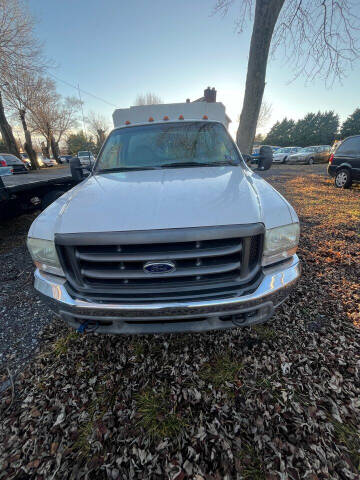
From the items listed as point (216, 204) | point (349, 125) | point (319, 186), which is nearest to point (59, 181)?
point (216, 204)

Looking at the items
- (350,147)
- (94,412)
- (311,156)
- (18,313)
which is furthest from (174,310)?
(311,156)

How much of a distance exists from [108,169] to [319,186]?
31.9 feet

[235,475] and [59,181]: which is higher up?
[59,181]

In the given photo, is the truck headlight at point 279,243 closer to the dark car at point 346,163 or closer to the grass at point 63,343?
the grass at point 63,343

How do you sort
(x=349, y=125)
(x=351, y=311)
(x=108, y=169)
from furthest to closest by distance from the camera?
(x=349, y=125), (x=108, y=169), (x=351, y=311)

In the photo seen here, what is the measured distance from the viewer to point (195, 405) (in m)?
1.64

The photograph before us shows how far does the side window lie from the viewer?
7.69 m

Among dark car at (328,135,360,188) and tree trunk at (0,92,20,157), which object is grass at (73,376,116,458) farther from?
tree trunk at (0,92,20,157)

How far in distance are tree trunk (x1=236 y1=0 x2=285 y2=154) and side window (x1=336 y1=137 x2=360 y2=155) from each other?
4.00m

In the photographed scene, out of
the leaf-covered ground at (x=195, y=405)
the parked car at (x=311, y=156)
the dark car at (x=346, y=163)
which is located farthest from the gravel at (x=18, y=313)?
the parked car at (x=311, y=156)

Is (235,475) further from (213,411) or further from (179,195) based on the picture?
(179,195)

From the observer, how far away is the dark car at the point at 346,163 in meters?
7.73

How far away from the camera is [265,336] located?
7.13 feet

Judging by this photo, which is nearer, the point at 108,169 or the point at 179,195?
the point at 179,195
